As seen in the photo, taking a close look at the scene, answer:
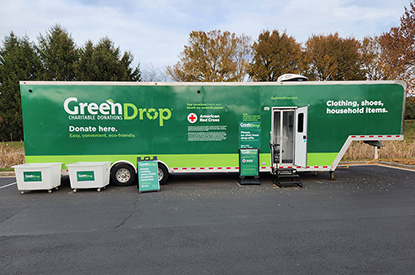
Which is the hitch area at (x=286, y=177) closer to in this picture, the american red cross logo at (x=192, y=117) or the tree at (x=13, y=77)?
the american red cross logo at (x=192, y=117)

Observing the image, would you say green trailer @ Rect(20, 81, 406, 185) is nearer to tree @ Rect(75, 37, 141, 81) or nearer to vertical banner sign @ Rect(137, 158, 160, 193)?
vertical banner sign @ Rect(137, 158, 160, 193)

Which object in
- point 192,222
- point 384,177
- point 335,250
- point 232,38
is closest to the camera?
point 335,250

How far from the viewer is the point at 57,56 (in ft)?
67.6

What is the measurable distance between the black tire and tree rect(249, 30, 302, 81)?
2137cm

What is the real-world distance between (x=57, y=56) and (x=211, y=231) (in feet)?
74.5

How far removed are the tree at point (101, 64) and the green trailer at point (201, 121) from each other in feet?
46.1

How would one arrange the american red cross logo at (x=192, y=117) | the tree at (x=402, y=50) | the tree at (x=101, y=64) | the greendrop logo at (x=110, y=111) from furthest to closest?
the tree at (x=101, y=64) < the tree at (x=402, y=50) < the american red cross logo at (x=192, y=117) < the greendrop logo at (x=110, y=111)

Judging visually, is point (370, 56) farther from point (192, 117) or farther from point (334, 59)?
point (192, 117)

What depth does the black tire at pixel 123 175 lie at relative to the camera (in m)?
7.76

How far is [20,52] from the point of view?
20875 millimetres

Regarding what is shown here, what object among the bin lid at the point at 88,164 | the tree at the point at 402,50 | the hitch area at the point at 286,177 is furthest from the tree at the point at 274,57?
the bin lid at the point at 88,164

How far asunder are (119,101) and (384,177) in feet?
32.5

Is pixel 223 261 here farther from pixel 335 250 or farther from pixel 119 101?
pixel 119 101

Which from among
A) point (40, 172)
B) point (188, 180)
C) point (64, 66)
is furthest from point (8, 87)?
point (188, 180)
